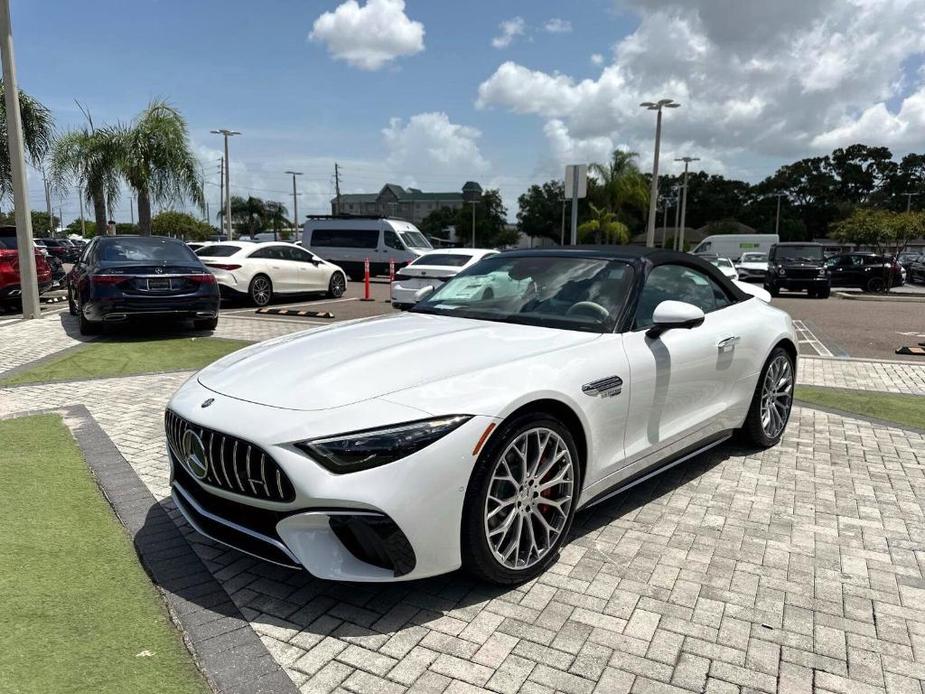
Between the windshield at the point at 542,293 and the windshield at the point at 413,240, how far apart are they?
886 inches

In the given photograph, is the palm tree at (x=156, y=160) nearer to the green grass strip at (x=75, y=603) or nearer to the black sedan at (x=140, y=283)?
the black sedan at (x=140, y=283)

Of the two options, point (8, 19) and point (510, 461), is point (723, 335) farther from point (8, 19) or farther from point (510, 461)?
point (8, 19)

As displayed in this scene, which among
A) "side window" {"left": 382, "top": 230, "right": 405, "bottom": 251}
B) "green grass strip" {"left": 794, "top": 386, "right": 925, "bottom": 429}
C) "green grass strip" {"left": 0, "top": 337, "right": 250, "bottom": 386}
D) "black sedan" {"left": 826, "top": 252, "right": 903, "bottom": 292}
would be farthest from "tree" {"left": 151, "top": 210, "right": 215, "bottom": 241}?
"green grass strip" {"left": 794, "top": 386, "right": 925, "bottom": 429}

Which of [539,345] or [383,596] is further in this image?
[539,345]

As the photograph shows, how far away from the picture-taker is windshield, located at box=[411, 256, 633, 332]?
11.7 ft

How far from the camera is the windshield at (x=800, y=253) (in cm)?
2108

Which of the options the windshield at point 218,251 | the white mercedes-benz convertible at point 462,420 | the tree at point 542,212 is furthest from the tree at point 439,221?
the white mercedes-benz convertible at point 462,420

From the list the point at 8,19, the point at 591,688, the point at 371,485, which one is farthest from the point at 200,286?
the point at 591,688

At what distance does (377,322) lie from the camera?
3.95 metres

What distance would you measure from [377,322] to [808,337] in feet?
A: 31.9

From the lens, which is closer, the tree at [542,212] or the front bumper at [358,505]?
the front bumper at [358,505]

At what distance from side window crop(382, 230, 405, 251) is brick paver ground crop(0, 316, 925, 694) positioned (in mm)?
22525

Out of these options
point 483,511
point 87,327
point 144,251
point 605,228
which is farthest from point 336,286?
point 605,228

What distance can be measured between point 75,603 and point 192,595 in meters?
0.43
